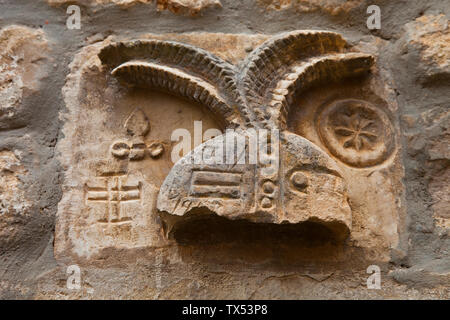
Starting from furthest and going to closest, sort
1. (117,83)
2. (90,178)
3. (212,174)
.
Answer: (117,83) < (90,178) < (212,174)

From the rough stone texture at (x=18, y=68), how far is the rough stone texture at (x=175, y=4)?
6.3 inches

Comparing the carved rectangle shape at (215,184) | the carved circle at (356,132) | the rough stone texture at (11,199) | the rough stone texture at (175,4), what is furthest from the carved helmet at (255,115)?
the rough stone texture at (11,199)

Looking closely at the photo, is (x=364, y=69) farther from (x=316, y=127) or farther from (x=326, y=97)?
(x=316, y=127)

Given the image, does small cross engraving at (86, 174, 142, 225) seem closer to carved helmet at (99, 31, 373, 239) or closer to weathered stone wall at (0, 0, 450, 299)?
weathered stone wall at (0, 0, 450, 299)

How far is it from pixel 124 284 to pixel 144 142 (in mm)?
441

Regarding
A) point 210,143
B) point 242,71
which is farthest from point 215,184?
point 242,71

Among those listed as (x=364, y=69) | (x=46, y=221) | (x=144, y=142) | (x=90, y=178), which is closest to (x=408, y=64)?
(x=364, y=69)

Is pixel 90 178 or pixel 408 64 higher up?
pixel 408 64

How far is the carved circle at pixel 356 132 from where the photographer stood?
160cm

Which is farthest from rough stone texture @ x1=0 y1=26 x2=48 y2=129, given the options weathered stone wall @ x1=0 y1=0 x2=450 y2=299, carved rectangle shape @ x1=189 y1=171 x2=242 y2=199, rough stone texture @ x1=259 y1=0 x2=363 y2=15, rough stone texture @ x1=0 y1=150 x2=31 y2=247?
rough stone texture @ x1=259 y1=0 x2=363 y2=15

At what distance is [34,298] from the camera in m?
1.42

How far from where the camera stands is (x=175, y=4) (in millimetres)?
1698

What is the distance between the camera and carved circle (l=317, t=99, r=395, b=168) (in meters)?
1.60

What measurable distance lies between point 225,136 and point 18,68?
73 centimetres
